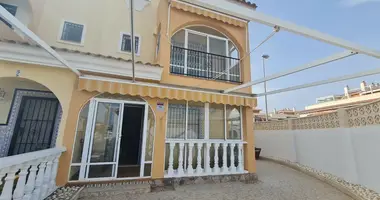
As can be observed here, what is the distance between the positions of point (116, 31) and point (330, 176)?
58.1 feet

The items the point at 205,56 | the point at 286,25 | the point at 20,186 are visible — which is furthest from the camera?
the point at 205,56

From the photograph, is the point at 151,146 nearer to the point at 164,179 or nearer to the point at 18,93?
the point at 164,179

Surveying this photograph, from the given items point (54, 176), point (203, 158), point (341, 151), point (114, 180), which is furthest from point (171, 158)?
point (341, 151)

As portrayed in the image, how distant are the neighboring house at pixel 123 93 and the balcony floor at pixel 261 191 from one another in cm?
104

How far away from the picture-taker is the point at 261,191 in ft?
26.9

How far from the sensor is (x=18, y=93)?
938cm

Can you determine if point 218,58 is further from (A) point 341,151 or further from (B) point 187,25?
(A) point 341,151

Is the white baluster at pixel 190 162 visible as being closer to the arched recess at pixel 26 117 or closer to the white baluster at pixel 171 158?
the white baluster at pixel 171 158

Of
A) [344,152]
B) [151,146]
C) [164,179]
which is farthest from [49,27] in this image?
[344,152]

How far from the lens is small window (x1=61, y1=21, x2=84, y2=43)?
454 inches

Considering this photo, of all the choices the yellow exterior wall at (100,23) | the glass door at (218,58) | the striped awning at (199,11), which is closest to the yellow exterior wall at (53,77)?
the yellow exterior wall at (100,23)

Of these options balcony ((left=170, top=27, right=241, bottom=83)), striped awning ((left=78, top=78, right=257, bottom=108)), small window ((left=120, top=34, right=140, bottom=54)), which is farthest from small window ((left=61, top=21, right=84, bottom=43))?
balcony ((left=170, top=27, right=241, bottom=83))

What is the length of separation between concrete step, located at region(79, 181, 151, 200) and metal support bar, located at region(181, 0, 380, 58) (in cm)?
783

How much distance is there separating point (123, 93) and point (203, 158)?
5.97 metres
